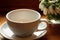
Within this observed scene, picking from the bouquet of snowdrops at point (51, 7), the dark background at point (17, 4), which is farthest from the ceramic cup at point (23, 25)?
the dark background at point (17, 4)

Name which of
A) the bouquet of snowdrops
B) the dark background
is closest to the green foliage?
the bouquet of snowdrops

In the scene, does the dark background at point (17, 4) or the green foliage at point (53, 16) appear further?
the dark background at point (17, 4)

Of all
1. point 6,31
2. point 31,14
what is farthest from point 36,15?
point 6,31

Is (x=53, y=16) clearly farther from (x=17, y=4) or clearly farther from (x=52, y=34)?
(x=17, y=4)

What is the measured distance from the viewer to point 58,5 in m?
0.69

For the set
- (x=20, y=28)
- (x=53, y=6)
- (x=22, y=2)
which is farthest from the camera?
(x=22, y=2)

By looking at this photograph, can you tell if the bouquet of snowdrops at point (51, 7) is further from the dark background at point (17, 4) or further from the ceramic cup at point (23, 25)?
the dark background at point (17, 4)

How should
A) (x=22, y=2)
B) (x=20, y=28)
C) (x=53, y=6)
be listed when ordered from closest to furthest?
(x=20, y=28) → (x=53, y=6) → (x=22, y=2)

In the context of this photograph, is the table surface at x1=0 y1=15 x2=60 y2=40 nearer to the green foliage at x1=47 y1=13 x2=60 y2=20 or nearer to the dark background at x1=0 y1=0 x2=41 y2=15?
the green foliage at x1=47 y1=13 x2=60 y2=20

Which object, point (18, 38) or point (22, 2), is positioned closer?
point (18, 38)

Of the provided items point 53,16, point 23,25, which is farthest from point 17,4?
point 23,25

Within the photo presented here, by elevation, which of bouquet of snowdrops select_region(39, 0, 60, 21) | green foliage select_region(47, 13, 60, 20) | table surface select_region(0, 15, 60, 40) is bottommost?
table surface select_region(0, 15, 60, 40)

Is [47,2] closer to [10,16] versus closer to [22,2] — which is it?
[10,16]

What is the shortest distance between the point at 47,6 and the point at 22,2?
375 mm
